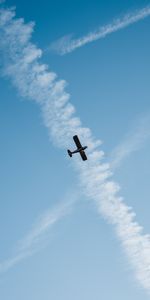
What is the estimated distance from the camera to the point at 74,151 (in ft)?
509

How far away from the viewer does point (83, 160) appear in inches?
6083

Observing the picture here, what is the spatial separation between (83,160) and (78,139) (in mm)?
3043

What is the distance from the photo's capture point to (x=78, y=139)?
154 m

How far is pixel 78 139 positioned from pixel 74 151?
2.43 m

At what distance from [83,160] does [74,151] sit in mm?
1857
